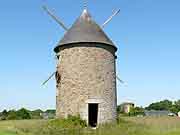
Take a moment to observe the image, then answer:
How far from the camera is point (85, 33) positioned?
26.2m

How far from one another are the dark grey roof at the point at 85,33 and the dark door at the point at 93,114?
485 centimetres

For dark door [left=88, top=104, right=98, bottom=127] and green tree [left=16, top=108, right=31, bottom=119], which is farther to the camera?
green tree [left=16, top=108, right=31, bottom=119]

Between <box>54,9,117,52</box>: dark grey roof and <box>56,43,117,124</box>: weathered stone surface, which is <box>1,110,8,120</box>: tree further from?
<box>56,43,117,124</box>: weathered stone surface

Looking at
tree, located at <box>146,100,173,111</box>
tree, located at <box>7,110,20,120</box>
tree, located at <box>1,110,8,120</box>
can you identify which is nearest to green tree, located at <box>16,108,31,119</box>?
tree, located at <box>7,110,20,120</box>

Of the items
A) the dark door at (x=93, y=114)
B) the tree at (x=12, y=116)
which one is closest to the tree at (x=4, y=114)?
the tree at (x=12, y=116)

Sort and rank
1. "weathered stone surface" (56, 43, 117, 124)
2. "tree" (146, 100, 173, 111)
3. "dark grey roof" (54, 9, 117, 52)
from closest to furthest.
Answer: "weathered stone surface" (56, 43, 117, 124) < "dark grey roof" (54, 9, 117, 52) < "tree" (146, 100, 173, 111)

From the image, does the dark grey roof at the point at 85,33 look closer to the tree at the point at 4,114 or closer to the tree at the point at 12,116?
the tree at the point at 12,116

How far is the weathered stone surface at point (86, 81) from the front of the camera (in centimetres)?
2486

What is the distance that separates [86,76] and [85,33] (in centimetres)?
342

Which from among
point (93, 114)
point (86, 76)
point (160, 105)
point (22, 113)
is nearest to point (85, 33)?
point (86, 76)

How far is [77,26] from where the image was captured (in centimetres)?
2706

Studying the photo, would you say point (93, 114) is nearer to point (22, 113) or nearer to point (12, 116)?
point (12, 116)

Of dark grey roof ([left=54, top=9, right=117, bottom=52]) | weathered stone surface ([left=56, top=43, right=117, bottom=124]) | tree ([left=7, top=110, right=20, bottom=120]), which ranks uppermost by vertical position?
dark grey roof ([left=54, top=9, right=117, bottom=52])

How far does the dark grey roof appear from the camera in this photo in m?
25.8
